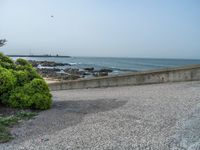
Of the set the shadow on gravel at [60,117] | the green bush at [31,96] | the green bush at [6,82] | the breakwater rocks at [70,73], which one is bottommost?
the breakwater rocks at [70,73]

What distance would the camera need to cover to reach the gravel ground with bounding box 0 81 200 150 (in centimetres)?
444

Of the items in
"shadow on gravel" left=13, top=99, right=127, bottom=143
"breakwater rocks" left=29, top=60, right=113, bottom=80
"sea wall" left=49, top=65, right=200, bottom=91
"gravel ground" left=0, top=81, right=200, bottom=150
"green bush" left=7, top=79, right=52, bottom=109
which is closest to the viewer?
"gravel ground" left=0, top=81, right=200, bottom=150

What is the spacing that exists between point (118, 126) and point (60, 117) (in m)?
1.69

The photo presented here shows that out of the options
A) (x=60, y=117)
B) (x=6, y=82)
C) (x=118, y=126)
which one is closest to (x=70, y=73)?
(x=6, y=82)

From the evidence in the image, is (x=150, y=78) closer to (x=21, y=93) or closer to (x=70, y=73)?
(x=21, y=93)

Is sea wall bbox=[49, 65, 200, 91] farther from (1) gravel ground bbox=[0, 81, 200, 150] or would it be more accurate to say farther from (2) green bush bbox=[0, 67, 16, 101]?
(2) green bush bbox=[0, 67, 16, 101]

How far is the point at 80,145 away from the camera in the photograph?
450cm

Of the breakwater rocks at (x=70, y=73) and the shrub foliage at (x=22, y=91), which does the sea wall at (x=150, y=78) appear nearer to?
the shrub foliage at (x=22, y=91)

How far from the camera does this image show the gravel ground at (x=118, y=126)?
4.44m

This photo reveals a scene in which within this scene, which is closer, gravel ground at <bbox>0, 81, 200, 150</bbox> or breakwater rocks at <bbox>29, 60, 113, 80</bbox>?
gravel ground at <bbox>0, 81, 200, 150</bbox>

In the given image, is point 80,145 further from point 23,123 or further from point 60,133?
point 23,123

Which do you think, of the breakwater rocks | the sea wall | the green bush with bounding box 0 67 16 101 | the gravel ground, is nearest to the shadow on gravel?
the gravel ground

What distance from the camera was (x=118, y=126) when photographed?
17.5 feet

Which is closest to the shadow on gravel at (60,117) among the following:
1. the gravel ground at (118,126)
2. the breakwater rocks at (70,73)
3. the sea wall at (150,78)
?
the gravel ground at (118,126)
